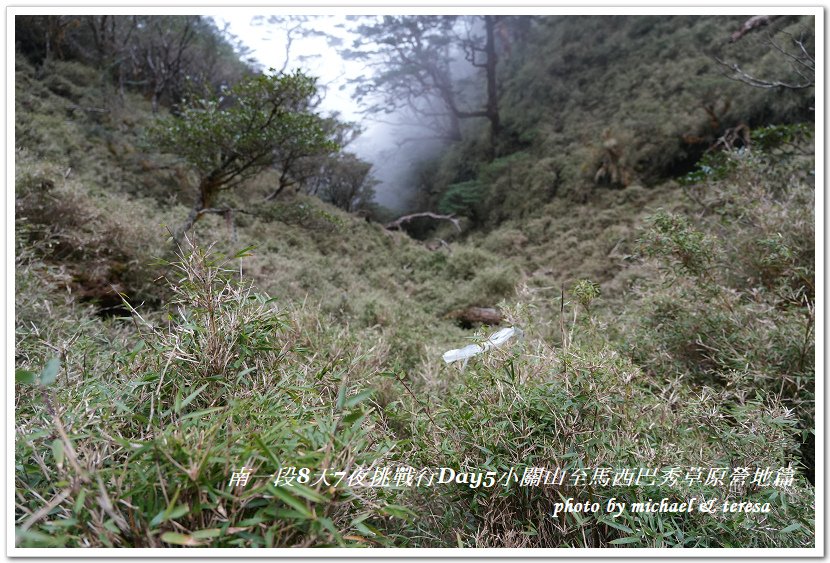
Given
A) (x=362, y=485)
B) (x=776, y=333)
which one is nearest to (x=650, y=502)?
(x=362, y=485)

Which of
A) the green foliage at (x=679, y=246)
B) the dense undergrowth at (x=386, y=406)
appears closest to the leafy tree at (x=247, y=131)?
the dense undergrowth at (x=386, y=406)

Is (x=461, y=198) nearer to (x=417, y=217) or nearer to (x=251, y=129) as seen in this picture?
(x=417, y=217)

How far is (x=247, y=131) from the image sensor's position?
4.05 metres

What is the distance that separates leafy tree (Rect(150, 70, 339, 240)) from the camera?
13.0 feet

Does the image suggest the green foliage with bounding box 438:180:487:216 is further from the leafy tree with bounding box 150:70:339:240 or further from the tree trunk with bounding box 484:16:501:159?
the leafy tree with bounding box 150:70:339:240

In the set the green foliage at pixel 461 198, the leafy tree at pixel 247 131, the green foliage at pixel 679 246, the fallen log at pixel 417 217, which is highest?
the leafy tree at pixel 247 131

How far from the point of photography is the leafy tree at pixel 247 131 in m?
3.97

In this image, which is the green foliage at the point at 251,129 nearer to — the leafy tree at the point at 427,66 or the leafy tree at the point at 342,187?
the leafy tree at the point at 427,66

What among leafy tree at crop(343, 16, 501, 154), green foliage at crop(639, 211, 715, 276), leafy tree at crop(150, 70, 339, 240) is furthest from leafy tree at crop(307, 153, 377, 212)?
green foliage at crop(639, 211, 715, 276)

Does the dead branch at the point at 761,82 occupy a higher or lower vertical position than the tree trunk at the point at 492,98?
lower

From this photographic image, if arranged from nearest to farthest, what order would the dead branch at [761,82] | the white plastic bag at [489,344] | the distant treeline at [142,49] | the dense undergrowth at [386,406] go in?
the dense undergrowth at [386,406], the white plastic bag at [489,344], the dead branch at [761,82], the distant treeline at [142,49]

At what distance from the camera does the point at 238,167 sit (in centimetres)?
440

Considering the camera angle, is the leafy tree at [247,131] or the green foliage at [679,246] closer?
the green foliage at [679,246]

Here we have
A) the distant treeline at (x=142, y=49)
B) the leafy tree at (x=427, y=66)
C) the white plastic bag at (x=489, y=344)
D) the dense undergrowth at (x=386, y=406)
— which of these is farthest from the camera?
the distant treeline at (x=142, y=49)
